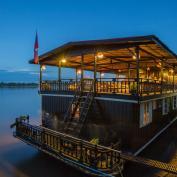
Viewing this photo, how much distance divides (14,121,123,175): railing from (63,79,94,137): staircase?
1327 mm

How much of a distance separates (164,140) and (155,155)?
11.4 ft

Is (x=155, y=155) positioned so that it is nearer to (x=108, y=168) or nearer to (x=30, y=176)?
(x=108, y=168)

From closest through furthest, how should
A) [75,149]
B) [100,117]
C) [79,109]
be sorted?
1. [75,149]
2. [100,117]
3. [79,109]

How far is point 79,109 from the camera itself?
13.3 meters

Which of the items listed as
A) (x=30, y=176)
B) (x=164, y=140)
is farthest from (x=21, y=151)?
(x=164, y=140)

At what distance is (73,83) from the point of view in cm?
1480

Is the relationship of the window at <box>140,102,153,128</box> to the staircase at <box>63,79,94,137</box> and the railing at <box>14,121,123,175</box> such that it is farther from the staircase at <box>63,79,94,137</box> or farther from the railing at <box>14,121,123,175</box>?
the railing at <box>14,121,123,175</box>

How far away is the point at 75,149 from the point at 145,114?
5.10 meters

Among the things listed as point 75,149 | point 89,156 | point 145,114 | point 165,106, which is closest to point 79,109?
point 75,149

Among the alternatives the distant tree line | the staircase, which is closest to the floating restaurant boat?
the staircase

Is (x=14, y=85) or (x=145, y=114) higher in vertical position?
(x=14, y=85)

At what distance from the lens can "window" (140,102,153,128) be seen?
459 inches

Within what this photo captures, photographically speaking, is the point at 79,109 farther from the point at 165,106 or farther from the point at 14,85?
the point at 14,85

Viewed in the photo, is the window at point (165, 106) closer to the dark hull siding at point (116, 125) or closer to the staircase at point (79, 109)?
the dark hull siding at point (116, 125)
